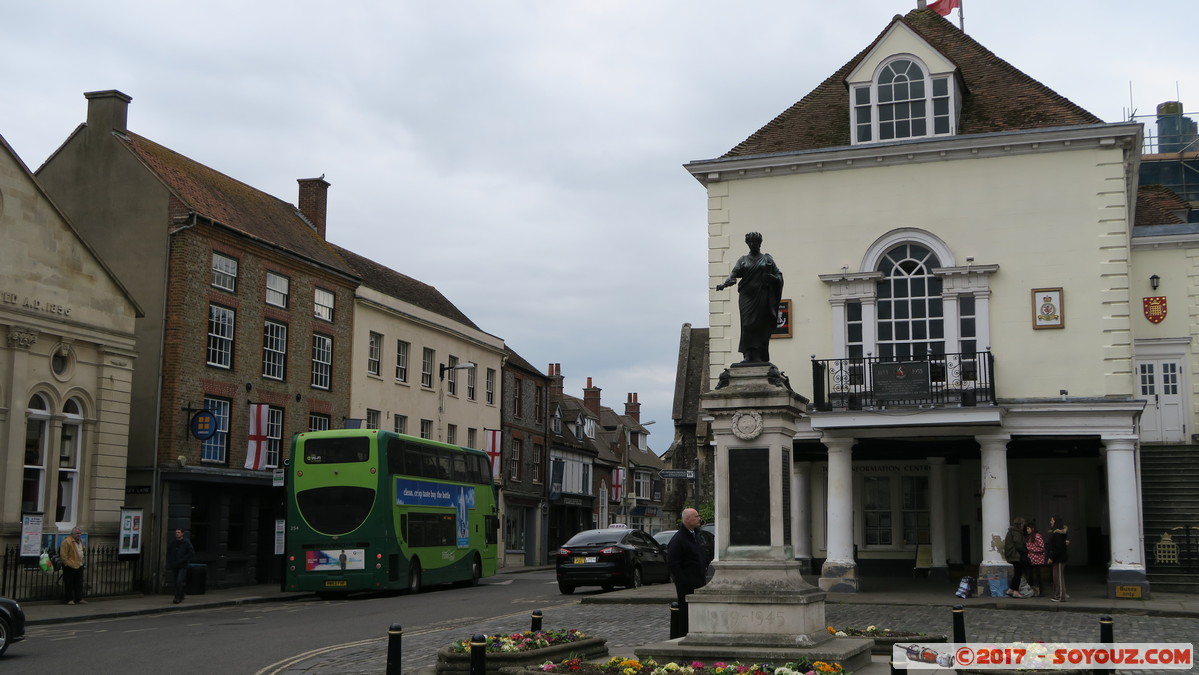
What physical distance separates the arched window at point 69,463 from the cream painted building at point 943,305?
14.4 meters

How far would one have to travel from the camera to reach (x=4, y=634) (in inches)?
568

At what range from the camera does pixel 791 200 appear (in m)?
24.9

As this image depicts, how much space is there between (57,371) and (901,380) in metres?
18.2

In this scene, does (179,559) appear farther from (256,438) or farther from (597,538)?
(597,538)

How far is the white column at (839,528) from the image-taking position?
22.4m

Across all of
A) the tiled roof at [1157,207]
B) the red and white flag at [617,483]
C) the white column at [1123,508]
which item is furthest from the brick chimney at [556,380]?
the white column at [1123,508]

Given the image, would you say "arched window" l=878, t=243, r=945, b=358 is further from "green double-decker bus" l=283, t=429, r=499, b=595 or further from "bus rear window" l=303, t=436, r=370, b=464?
"bus rear window" l=303, t=436, r=370, b=464

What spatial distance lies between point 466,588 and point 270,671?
18220 mm

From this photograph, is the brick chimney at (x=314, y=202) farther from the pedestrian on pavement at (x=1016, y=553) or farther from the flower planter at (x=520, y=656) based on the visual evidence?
the flower planter at (x=520, y=656)

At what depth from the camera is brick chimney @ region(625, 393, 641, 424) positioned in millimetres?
89312

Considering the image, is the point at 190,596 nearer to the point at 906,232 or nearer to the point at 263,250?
the point at 263,250

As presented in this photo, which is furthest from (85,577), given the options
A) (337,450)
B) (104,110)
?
(104,110)

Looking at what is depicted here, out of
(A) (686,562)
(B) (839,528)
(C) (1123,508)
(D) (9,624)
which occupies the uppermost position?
(C) (1123,508)

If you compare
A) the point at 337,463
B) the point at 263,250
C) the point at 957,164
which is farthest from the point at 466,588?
the point at 957,164
